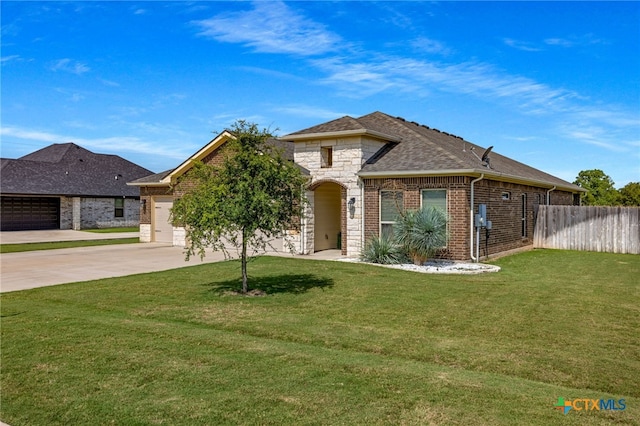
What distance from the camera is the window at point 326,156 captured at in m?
17.7

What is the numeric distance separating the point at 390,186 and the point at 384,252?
2.54 m

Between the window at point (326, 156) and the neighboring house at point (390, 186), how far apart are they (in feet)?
0.12

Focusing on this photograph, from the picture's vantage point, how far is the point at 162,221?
23672 millimetres

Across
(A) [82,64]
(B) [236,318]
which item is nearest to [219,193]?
(B) [236,318]

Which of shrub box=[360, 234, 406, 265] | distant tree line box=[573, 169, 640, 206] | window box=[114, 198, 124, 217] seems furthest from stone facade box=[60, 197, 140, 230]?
distant tree line box=[573, 169, 640, 206]

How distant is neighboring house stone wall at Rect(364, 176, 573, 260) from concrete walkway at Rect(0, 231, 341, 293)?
2.79 meters

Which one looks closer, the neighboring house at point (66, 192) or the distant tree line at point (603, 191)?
the neighboring house at point (66, 192)

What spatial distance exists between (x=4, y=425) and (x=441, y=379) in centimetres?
413

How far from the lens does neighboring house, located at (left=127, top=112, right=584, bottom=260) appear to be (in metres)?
15.1

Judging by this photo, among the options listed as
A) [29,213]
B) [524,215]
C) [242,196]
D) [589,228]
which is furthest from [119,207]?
[589,228]

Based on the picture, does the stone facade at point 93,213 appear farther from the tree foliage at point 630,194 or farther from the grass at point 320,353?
the tree foliage at point 630,194

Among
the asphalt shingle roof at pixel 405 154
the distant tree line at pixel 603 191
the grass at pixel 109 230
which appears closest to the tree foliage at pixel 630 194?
the distant tree line at pixel 603 191

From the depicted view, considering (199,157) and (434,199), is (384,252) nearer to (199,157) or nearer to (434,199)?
(434,199)

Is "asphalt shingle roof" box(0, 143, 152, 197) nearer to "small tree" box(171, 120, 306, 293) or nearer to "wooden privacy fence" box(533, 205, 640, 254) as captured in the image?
"small tree" box(171, 120, 306, 293)
